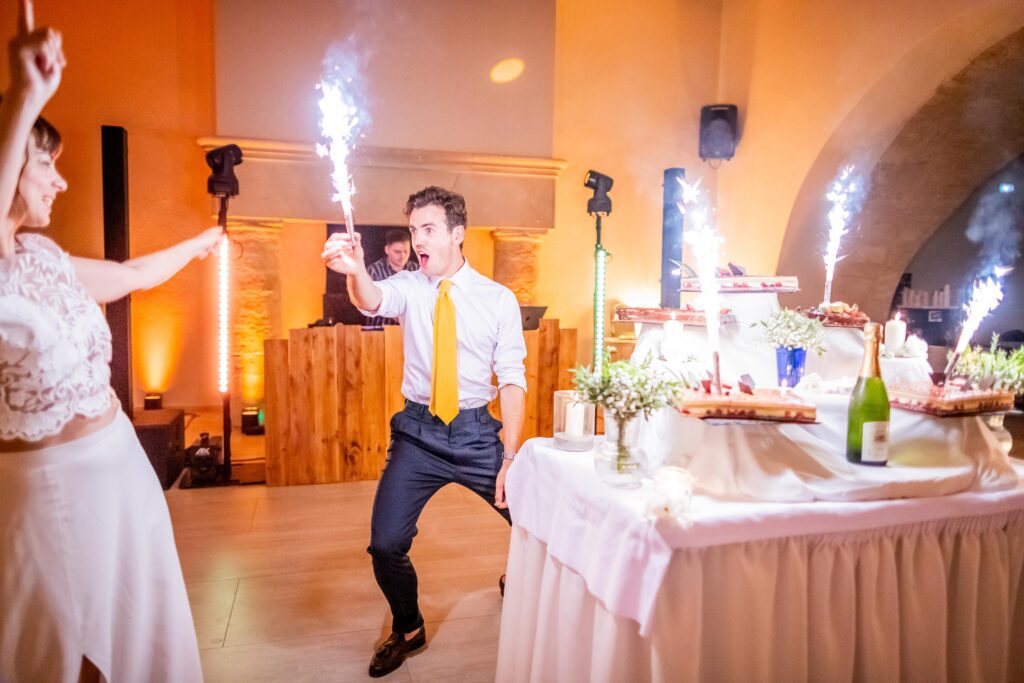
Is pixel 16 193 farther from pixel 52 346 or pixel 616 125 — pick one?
pixel 616 125

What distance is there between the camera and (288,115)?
21.1 ft

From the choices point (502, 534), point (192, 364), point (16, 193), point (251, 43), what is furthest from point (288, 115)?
point (16, 193)

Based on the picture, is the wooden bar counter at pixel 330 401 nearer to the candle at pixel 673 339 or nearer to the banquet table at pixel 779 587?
the candle at pixel 673 339

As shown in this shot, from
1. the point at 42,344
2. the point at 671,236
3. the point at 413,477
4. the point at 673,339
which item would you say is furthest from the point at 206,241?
the point at 671,236

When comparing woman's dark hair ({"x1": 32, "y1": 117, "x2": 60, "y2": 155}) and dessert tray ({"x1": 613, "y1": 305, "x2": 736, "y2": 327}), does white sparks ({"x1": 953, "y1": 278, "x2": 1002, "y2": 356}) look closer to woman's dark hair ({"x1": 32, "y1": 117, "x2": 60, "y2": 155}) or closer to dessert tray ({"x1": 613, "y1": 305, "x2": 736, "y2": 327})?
dessert tray ({"x1": 613, "y1": 305, "x2": 736, "y2": 327})

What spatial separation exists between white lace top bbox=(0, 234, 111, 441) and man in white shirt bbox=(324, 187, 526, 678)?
3.24ft

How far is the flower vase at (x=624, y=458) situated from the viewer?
1.84m

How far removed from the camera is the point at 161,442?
16.0 feet

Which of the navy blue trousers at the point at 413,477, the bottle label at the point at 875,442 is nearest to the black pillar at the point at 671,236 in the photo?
the navy blue trousers at the point at 413,477

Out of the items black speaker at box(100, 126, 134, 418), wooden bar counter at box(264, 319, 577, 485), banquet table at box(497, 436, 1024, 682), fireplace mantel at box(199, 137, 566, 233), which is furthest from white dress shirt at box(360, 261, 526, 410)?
fireplace mantel at box(199, 137, 566, 233)

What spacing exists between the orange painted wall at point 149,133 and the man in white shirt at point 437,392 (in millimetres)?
5093

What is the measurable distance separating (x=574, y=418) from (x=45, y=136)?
165 cm

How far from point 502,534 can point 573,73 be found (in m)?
5.52

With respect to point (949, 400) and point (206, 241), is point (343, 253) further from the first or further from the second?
point (949, 400)
